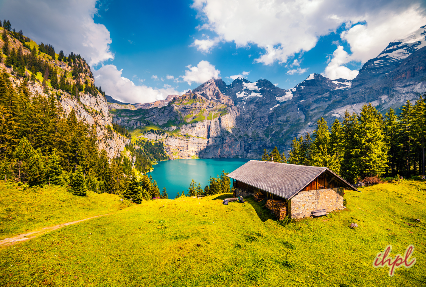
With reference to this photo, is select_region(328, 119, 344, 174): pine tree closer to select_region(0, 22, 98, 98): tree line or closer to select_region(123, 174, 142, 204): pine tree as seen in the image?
select_region(123, 174, 142, 204): pine tree

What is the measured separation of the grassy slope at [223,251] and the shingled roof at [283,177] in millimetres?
3803

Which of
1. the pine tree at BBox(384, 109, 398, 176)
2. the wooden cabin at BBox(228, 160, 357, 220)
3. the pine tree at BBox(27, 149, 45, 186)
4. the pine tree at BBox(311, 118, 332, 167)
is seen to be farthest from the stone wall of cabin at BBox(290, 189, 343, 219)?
the pine tree at BBox(27, 149, 45, 186)

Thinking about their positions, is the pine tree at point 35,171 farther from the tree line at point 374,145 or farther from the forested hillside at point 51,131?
the tree line at point 374,145

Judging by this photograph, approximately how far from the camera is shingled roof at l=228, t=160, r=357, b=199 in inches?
812

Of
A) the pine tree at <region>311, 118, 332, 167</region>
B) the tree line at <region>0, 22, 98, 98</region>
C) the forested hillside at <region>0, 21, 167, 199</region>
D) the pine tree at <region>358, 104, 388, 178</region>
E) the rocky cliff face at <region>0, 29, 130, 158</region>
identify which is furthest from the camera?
the rocky cliff face at <region>0, 29, 130, 158</region>

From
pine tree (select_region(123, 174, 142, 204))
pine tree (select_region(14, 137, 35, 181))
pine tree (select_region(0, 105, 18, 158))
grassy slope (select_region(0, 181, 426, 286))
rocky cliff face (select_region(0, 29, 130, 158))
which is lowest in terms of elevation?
pine tree (select_region(123, 174, 142, 204))

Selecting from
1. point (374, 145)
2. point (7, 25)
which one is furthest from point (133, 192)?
point (7, 25)

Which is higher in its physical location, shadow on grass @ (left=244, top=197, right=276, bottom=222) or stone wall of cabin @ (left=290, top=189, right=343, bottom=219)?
stone wall of cabin @ (left=290, top=189, right=343, bottom=219)

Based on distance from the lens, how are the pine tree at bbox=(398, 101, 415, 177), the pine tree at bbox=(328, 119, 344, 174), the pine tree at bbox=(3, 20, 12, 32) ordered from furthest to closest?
the pine tree at bbox=(3, 20, 12, 32) → the pine tree at bbox=(328, 119, 344, 174) → the pine tree at bbox=(398, 101, 415, 177)

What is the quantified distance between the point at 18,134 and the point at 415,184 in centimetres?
8624

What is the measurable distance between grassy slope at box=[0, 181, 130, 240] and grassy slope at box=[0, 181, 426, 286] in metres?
6.31

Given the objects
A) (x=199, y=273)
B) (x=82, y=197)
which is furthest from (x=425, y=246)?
(x=82, y=197)

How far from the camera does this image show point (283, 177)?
80.2 feet

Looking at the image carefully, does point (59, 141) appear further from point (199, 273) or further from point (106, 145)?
point (106, 145)
